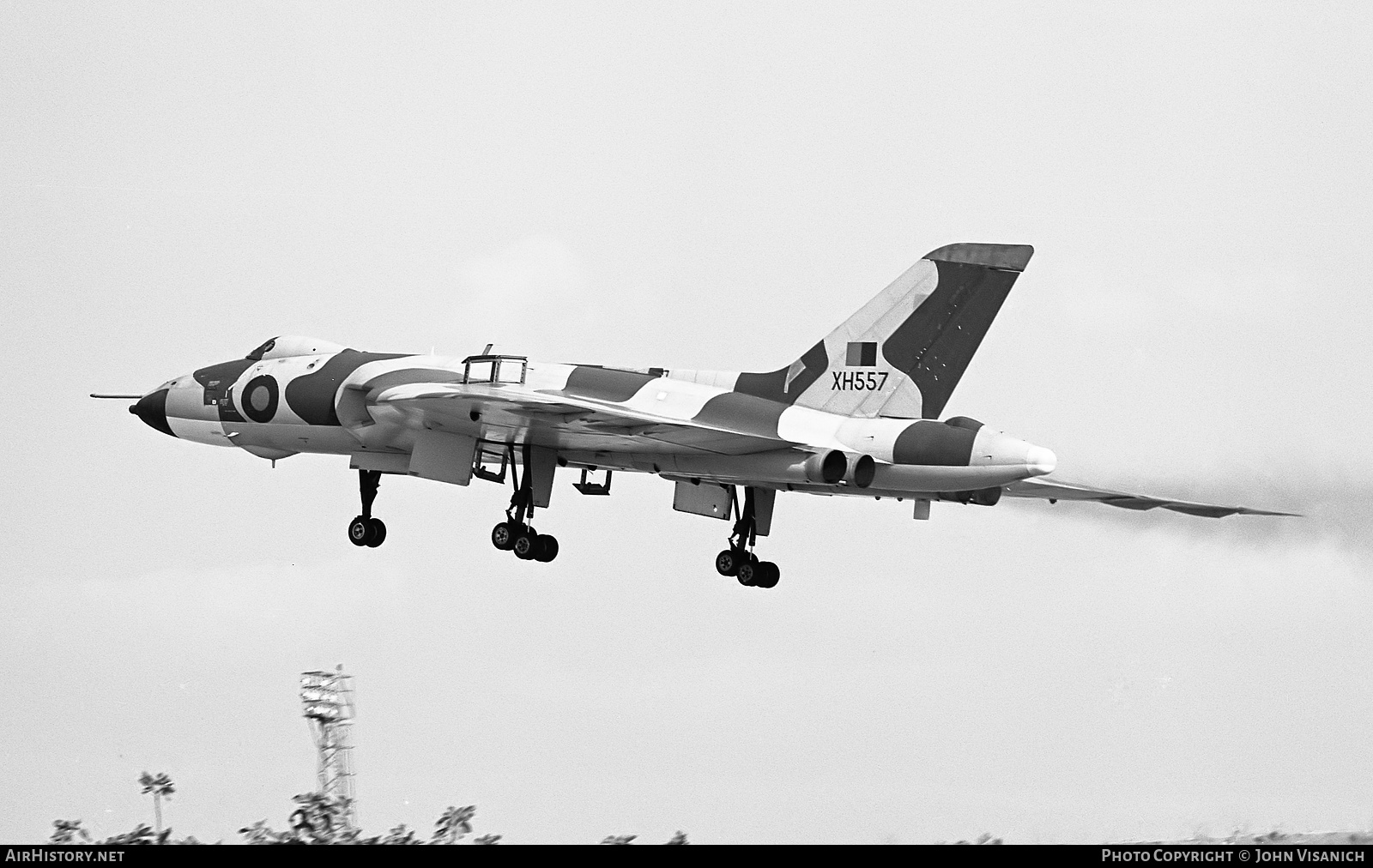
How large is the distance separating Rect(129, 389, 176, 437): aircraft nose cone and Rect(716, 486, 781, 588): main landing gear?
12629 mm

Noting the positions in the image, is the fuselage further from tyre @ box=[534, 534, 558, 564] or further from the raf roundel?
tyre @ box=[534, 534, 558, 564]

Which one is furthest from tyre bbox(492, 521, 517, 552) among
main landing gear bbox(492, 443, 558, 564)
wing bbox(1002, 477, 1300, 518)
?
wing bbox(1002, 477, 1300, 518)

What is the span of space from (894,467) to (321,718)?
11.0 m

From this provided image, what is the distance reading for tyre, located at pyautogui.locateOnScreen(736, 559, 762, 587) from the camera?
127 ft

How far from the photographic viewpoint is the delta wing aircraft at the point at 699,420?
111 feet

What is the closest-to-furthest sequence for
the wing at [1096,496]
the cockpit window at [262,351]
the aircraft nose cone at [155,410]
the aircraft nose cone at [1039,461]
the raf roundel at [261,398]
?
the aircraft nose cone at [1039,461]
the wing at [1096,496]
the raf roundel at [261,398]
the cockpit window at [262,351]
the aircraft nose cone at [155,410]

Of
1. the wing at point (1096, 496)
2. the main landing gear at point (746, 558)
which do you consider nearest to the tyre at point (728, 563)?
the main landing gear at point (746, 558)

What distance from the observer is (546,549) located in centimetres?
3891

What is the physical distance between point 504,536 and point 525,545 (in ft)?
1.54

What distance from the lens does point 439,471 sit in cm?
3878

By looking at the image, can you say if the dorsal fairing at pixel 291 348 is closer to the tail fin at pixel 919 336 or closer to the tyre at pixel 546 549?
the tyre at pixel 546 549

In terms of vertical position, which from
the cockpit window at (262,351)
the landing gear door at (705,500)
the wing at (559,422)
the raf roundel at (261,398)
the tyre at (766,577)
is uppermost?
the cockpit window at (262,351)
